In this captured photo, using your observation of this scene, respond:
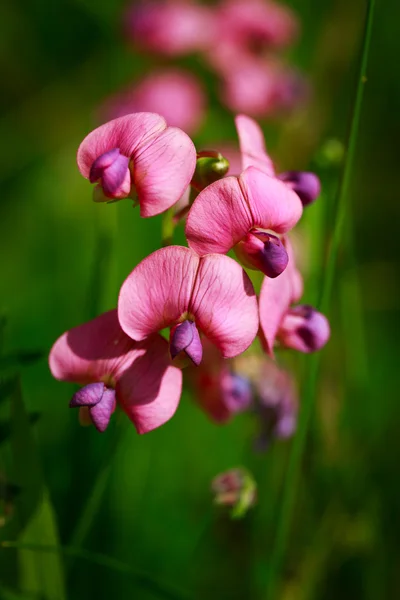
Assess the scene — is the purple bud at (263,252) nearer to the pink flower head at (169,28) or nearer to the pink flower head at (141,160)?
the pink flower head at (141,160)

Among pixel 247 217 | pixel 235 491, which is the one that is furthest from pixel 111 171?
pixel 235 491

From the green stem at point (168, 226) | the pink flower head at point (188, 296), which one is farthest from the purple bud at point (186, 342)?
the green stem at point (168, 226)

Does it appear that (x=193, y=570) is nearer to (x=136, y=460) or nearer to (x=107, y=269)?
(x=136, y=460)

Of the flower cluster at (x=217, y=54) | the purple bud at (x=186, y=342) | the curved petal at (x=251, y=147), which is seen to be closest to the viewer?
the purple bud at (x=186, y=342)

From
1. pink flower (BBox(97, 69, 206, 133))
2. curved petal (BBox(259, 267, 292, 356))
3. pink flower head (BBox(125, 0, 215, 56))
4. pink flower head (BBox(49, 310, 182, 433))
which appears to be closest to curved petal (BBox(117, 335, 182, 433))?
pink flower head (BBox(49, 310, 182, 433))

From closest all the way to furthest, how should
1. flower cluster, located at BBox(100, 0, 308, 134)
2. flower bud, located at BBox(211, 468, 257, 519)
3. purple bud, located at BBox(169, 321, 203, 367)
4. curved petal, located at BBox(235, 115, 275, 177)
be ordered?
1. purple bud, located at BBox(169, 321, 203, 367)
2. curved petal, located at BBox(235, 115, 275, 177)
3. flower bud, located at BBox(211, 468, 257, 519)
4. flower cluster, located at BBox(100, 0, 308, 134)

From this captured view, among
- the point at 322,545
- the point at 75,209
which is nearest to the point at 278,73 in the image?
the point at 75,209

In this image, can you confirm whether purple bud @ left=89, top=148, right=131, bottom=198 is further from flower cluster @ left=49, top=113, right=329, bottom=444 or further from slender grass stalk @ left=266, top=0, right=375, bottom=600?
slender grass stalk @ left=266, top=0, right=375, bottom=600

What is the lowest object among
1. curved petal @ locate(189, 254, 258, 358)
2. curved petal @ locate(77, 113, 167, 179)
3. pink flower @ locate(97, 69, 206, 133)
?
pink flower @ locate(97, 69, 206, 133)
